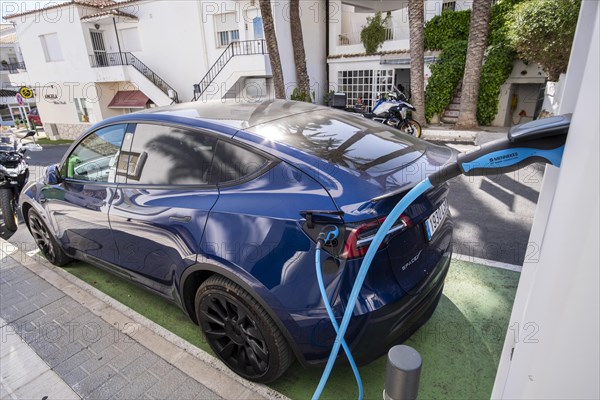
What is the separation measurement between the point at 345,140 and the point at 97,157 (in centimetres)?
244

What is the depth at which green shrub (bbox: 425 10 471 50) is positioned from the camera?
12.1 metres

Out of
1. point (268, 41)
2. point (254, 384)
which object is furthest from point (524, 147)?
point (268, 41)

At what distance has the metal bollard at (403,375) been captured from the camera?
85 centimetres

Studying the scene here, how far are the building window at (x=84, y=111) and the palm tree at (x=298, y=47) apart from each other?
13.2m

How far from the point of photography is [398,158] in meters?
2.12

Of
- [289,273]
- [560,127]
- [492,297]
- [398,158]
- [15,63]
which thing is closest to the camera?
[560,127]

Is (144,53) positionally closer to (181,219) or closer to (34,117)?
(181,219)

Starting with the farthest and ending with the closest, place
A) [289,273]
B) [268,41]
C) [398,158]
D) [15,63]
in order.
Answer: [15,63] < [268,41] < [398,158] < [289,273]

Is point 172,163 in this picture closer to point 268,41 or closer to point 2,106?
point 268,41

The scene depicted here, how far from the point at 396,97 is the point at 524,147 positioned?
9.86 meters

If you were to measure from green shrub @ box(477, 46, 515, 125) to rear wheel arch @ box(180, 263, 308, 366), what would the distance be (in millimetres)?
11750

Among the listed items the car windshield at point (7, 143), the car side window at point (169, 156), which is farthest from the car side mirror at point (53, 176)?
the car windshield at point (7, 143)

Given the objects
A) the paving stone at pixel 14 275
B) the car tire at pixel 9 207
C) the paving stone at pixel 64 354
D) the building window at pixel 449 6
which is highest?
the building window at pixel 449 6

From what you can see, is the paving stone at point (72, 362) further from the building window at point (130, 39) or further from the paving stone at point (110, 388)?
the building window at point (130, 39)
